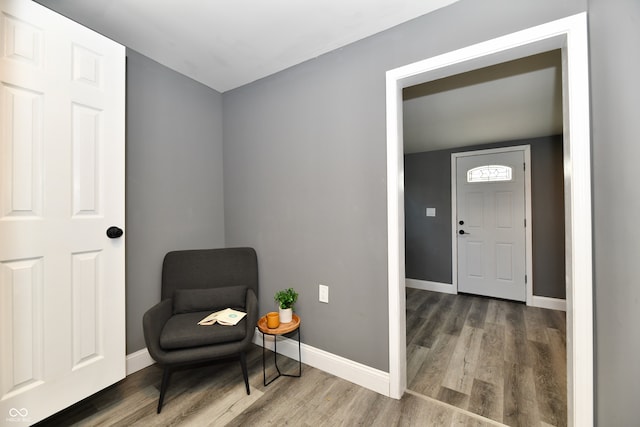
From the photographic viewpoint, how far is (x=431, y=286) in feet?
13.7

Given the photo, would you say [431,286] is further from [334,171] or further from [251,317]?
[251,317]

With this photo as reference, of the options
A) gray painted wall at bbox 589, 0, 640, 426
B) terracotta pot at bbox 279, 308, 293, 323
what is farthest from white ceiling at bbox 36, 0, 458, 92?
terracotta pot at bbox 279, 308, 293, 323

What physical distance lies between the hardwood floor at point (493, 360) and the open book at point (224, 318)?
1.32 m

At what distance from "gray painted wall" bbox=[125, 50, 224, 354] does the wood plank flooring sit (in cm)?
41

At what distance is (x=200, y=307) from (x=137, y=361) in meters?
0.61

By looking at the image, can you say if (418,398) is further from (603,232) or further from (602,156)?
(602,156)

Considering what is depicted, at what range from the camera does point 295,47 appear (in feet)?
6.22

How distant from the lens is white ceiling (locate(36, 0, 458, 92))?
1.51 meters

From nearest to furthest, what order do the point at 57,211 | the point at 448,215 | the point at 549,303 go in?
the point at 57,211, the point at 549,303, the point at 448,215

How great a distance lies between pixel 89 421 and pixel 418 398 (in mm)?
1971

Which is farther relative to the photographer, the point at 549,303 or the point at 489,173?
the point at 489,173

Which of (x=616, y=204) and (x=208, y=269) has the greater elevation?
(x=616, y=204)

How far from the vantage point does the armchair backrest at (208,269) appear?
2047 millimetres

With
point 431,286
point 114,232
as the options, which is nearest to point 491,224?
point 431,286
